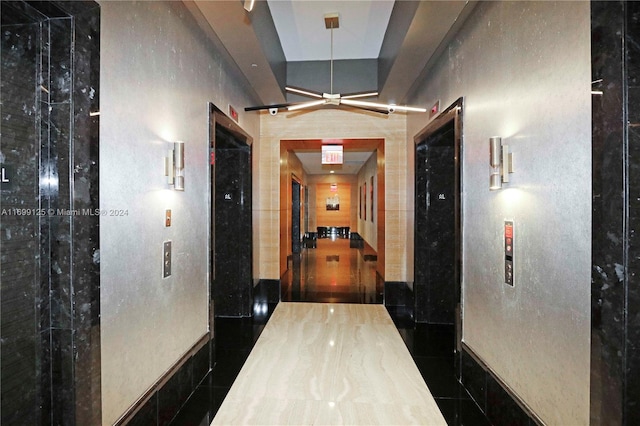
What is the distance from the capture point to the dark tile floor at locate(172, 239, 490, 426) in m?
2.53

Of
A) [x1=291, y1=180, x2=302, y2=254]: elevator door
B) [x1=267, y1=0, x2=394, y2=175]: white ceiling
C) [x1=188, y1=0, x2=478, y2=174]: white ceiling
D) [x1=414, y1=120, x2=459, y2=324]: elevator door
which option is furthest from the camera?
[x1=291, y1=180, x2=302, y2=254]: elevator door

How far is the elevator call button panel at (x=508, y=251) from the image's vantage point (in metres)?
2.18

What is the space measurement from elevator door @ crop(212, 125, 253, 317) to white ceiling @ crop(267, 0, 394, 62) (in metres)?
1.65

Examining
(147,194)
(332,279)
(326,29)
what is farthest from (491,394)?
(332,279)

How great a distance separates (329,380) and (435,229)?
2502 mm

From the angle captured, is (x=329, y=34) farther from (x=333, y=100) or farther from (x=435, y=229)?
(x=435, y=229)

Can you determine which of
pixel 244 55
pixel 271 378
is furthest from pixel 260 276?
pixel 244 55

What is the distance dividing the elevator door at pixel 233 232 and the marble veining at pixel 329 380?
0.72 meters

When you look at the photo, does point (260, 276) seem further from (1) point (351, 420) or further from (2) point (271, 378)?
(1) point (351, 420)

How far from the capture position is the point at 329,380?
2.91 m

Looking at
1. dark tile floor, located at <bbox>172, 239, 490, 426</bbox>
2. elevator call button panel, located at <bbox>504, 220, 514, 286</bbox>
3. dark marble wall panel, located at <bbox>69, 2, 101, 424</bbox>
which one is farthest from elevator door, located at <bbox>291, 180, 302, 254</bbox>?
dark marble wall panel, located at <bbox>69, 2, 101, 424</bbox>

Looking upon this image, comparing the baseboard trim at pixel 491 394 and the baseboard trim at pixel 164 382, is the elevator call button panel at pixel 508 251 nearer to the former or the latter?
the baseboard trim at pixel 491 394

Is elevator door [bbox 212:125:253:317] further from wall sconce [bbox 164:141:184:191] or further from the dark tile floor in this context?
wall sconce [bbox 164:141:184:191]

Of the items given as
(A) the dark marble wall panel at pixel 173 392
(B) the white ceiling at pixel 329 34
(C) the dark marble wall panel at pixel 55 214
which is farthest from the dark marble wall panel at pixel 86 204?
(B) the white ceiling at pixel 329 34
